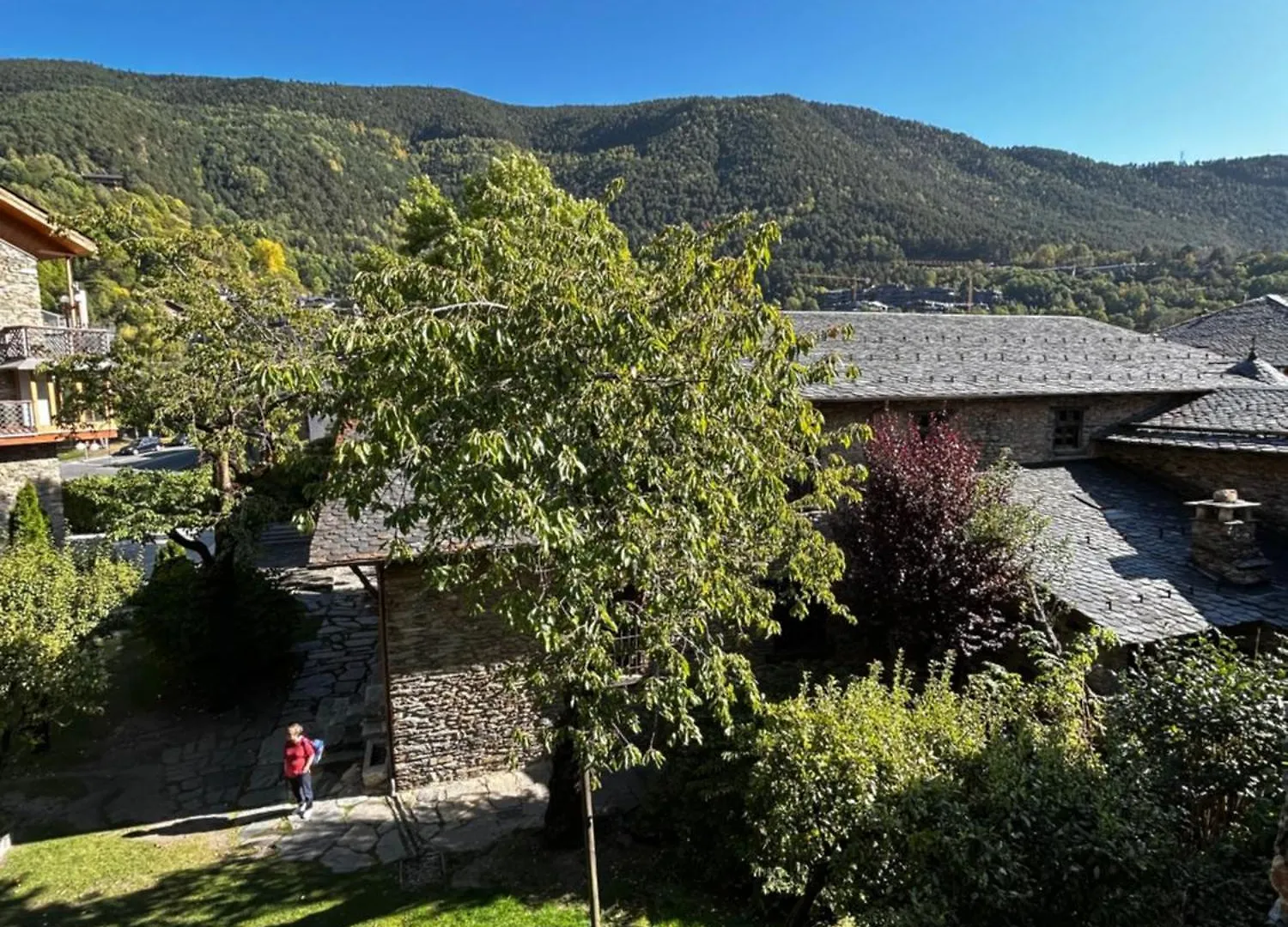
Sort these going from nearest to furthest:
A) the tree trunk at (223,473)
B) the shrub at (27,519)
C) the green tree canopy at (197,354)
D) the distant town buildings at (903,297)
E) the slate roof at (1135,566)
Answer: the slate roof at (1135,566) → the green tree canopy at (197,354) → the tree trunk at (223,473) → the shrub at (27,519) → the distant town buildings at (903,297)

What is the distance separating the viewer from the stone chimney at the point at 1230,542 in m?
11.0

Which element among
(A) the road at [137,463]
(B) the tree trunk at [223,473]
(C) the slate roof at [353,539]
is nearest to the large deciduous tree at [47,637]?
(B) the tree trunk at [223,473]

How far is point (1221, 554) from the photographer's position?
11148 millimetres

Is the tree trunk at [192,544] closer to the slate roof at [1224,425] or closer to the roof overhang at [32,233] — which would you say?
the roof overhang at [32,233]

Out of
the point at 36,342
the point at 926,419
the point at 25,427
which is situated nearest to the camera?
the point at 926,419

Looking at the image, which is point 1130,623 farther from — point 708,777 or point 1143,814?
point 708,777

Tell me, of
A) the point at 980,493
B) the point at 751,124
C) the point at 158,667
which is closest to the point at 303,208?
the point at 751,124

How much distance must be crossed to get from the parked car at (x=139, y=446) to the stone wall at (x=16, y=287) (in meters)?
31.2

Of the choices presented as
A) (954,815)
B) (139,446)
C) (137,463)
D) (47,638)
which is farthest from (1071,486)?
(139,446)

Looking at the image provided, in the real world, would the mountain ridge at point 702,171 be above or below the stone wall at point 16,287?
above

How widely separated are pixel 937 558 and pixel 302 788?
32.2 feet

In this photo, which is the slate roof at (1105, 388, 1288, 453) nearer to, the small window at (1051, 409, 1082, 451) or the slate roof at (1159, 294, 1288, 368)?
the small window at (1051, 409, 1082, 451)

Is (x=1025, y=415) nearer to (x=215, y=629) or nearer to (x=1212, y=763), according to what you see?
(x=1212, y=763)

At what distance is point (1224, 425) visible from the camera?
1437 centimetres
